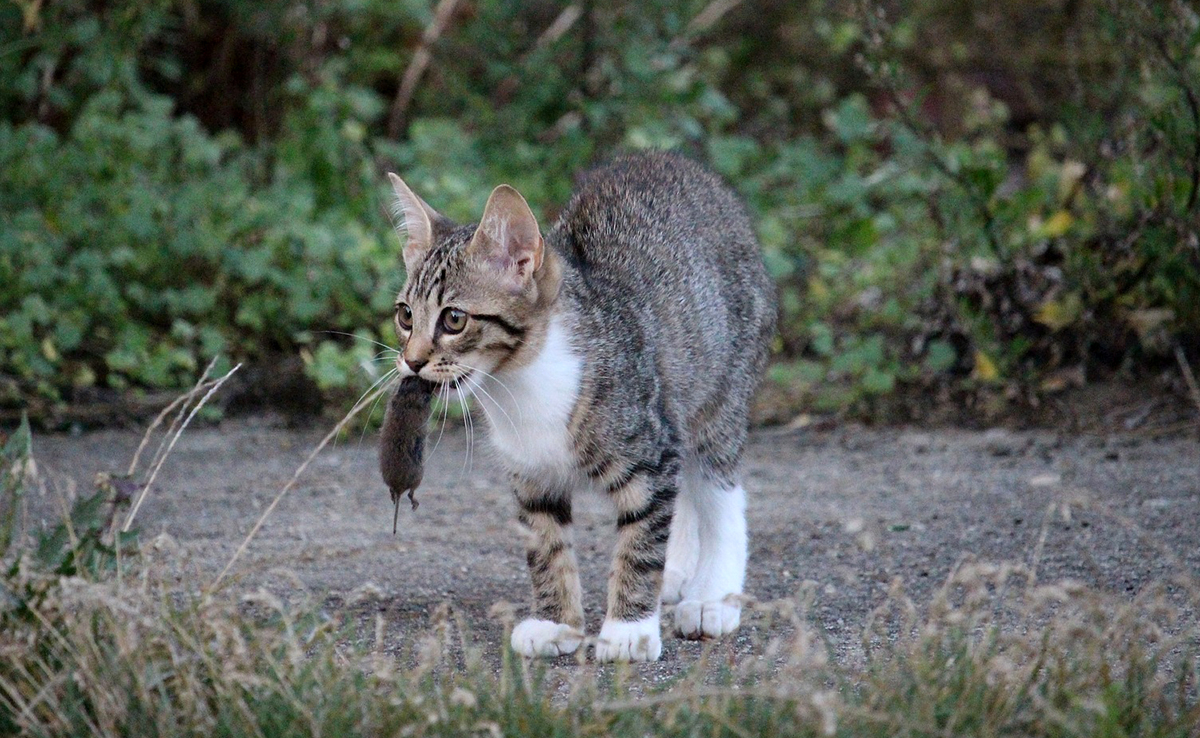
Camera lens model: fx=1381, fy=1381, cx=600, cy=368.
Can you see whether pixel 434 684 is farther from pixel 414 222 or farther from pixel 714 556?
pixel 414 222

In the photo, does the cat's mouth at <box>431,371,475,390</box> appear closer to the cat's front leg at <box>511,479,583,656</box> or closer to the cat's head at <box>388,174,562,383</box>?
the cat's head at <box>388,174,562,383</box>

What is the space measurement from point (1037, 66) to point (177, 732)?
10.4 m

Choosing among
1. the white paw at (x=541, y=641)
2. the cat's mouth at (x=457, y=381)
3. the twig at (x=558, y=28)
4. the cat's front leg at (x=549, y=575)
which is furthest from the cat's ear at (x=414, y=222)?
the twig at (x=558, y=28)

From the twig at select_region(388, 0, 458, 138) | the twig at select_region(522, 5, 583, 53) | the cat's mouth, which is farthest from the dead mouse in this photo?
the twig at select_region(388, 0, 458, 138)

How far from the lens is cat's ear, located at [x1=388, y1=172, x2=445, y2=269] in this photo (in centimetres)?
424

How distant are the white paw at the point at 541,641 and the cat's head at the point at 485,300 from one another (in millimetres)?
751

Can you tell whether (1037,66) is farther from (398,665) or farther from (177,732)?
(177,732)

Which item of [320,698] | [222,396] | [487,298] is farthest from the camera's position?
[222,396]

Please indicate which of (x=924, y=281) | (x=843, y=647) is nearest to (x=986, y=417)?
(x=924, y=281)

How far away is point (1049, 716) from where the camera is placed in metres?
2.72

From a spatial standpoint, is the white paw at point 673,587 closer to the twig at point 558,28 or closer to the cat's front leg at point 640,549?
A: the cat's front leg at point 640,549

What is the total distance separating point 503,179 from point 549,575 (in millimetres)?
4579

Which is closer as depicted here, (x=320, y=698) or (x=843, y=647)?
(x=320, y=698)

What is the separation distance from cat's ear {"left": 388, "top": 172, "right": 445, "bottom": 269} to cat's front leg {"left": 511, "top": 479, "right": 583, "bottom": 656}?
0.79 metres
